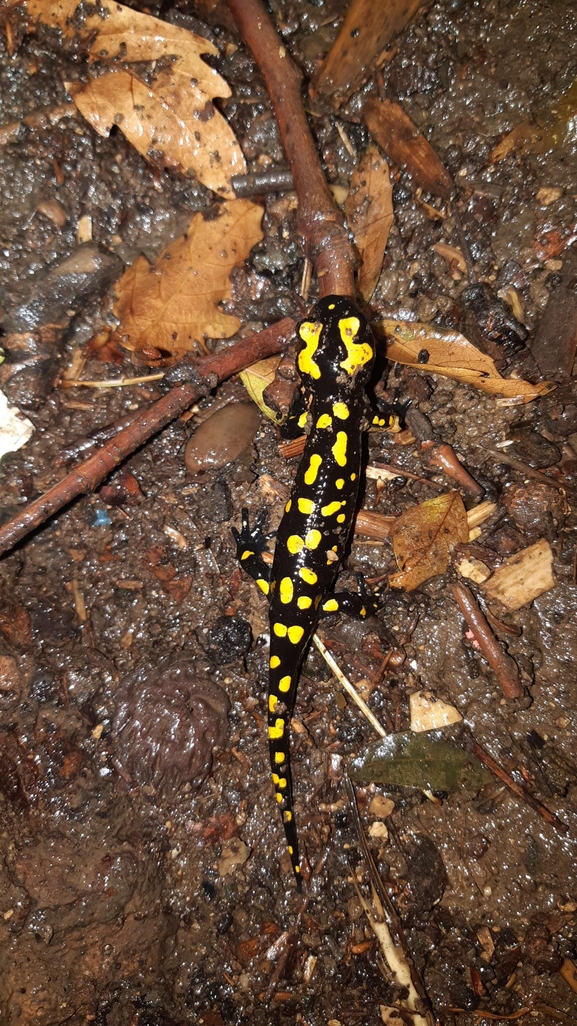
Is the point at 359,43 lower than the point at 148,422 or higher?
higher

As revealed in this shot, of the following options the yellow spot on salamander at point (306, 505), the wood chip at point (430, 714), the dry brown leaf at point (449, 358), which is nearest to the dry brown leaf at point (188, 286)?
the dry brown leaf at point (449, 358)

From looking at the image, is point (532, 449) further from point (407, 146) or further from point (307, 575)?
point (407, 146)

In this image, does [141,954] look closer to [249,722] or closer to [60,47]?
[249,722]

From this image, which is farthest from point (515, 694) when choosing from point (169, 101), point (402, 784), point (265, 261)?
point (169, 101)

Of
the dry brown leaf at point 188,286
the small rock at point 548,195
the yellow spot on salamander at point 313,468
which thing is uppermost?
the dry brown leaf at point 188,286

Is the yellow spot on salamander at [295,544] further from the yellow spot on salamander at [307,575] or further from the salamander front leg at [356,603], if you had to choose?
the salamander front leg at [356,603]

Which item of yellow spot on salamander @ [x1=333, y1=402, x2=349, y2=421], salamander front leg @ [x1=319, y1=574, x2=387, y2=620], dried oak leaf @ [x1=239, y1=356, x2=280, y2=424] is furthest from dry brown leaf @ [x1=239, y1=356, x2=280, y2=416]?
→ salamander front leg @ [x1=319, y1=574, x2=387, y2=620]

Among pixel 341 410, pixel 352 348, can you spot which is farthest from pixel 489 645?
pixel 352 348
